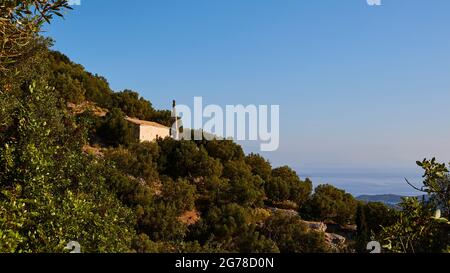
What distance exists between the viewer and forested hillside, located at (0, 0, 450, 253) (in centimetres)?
634

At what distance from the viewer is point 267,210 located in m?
40.7

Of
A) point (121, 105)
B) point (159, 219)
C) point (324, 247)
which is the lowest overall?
point (324, 247)

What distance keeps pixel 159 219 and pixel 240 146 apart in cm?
2216

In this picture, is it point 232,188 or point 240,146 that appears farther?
point 240,146

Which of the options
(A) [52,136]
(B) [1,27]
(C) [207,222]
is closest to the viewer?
(B) [1,27]

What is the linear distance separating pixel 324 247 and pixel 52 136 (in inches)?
950

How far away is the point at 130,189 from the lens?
33000 millimetres

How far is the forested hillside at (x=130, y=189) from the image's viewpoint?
20.8 feet

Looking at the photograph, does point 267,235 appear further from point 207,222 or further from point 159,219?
point 159,219
